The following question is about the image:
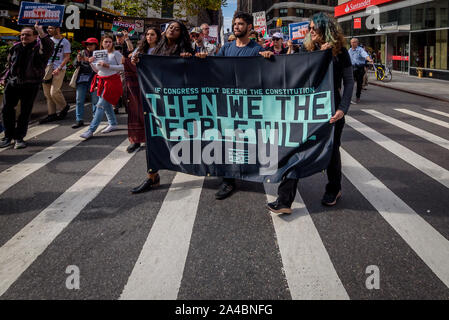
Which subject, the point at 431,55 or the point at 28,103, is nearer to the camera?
the point at 28,103

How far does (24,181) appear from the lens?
17.1ft

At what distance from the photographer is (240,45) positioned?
4488 mm

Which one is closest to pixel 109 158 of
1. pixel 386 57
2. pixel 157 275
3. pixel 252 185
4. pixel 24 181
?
pixel 24 181

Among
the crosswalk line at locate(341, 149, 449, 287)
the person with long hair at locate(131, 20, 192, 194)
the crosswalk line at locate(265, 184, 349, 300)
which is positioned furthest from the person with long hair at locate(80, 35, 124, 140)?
the crosswalk line at locate(265, 184, 349, 300)

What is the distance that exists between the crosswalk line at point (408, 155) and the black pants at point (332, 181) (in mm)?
1759

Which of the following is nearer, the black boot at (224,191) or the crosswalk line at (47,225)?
the crosswalk line at (47,225)

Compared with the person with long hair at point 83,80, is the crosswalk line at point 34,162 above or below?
below

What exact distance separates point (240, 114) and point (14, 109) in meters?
5.23

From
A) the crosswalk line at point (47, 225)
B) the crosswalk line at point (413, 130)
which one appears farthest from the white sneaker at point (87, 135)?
the crosswalk line at point (413, 130)

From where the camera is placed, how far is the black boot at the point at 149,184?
4715 mm

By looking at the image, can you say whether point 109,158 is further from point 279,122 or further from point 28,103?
point 279,122

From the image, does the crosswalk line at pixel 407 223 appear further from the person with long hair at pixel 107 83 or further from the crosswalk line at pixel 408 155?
the person with long hair at pixel 107 83
